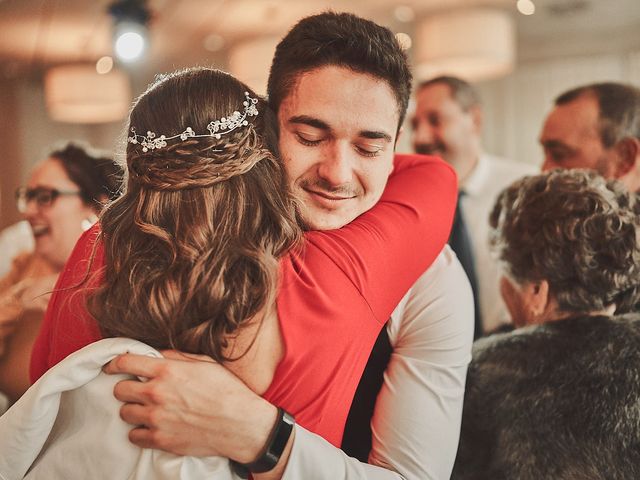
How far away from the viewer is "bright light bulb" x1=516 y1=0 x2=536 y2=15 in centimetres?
479

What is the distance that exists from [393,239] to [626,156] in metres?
1.36

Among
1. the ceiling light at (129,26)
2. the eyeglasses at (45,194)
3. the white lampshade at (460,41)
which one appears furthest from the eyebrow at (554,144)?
the ceiling light at (129,26)

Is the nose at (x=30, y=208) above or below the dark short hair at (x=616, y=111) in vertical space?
below

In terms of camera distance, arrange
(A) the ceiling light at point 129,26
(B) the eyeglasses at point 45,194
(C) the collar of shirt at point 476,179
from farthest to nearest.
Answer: (A) the ceiling light at point 129,26
(C) the collar of shirt at point 476,179
(B) the eyeglasses at point 45,194

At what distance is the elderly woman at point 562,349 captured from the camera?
1286 mm

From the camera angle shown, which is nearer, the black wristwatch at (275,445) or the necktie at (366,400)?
the black wristwatch at (275,445)

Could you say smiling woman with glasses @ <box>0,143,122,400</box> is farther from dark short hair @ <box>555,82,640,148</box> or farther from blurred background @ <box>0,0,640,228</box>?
blurred background @ <box>0,0,640,228</box>

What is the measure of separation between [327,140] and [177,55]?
3.95 metres

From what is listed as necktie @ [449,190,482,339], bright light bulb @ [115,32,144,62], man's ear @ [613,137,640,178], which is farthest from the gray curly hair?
bright light bulb @ [115,32,144,62]

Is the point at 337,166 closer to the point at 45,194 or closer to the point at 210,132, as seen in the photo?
the point at 210,132

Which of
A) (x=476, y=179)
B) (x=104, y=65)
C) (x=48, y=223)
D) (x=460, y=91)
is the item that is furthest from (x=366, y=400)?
(x=104, y=65)

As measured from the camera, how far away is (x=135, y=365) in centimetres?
106

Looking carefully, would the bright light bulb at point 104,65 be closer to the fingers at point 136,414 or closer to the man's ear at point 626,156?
the man's ear at point 626,156

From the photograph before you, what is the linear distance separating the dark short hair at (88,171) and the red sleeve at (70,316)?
1112 millimetres
